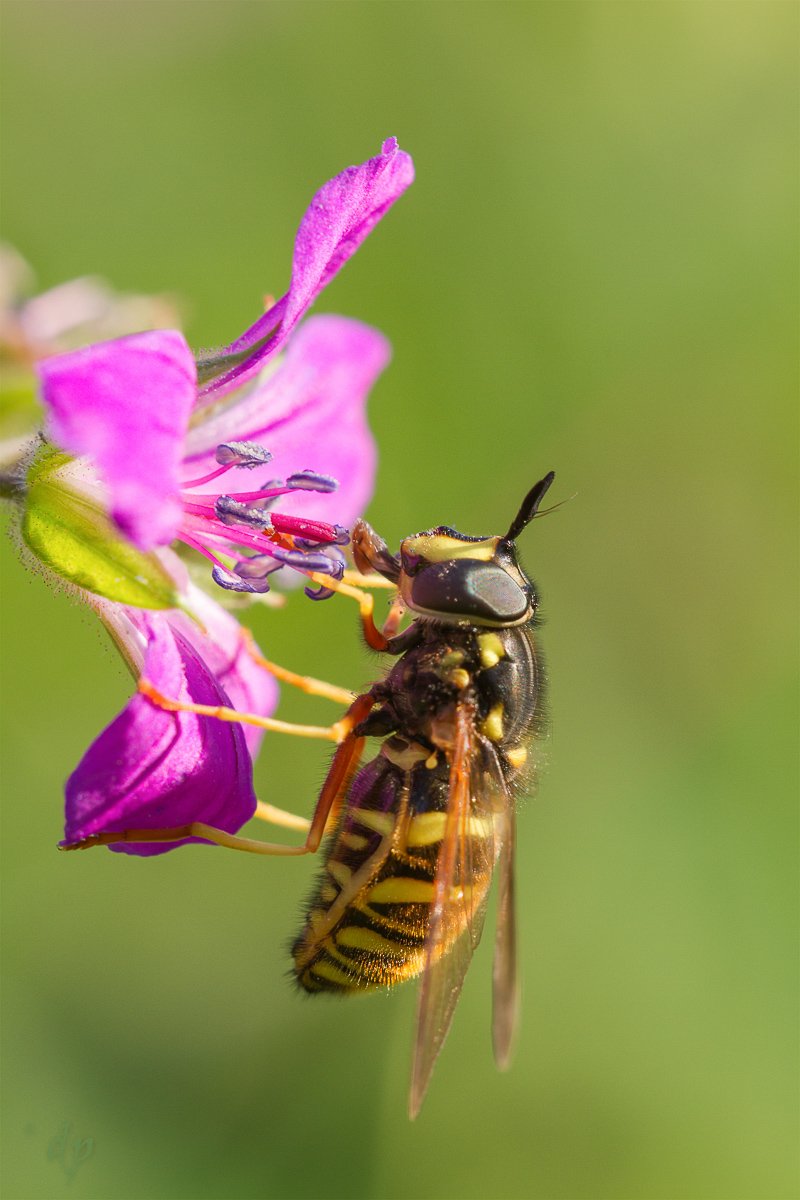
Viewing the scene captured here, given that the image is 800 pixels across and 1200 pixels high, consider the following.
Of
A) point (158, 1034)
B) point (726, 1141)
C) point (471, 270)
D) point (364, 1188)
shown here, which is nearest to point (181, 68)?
point (471, 270)

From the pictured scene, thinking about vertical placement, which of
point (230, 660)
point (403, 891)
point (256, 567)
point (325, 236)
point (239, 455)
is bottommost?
point (403, 891)

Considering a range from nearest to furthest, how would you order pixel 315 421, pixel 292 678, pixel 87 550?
pixel 87 550 < pixel 292 678 < pixel 315 421

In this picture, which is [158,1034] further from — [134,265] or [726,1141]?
[134,265]

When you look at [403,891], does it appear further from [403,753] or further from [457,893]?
[403,753]

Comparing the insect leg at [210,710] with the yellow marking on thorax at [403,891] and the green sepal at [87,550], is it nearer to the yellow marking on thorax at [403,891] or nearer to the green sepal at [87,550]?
the green sepal at [87,550]

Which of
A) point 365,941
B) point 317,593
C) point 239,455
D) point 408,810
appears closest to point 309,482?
point 239,455

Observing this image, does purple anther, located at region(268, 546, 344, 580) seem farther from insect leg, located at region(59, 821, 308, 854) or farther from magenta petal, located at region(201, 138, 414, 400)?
insect leg, located at region(59, 821, 308, 854)
